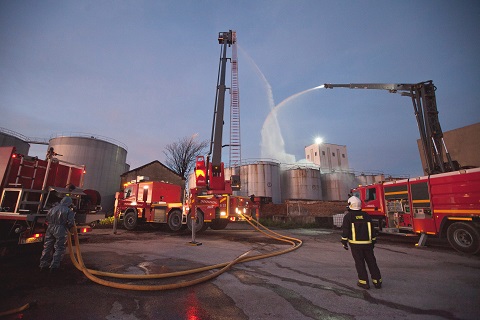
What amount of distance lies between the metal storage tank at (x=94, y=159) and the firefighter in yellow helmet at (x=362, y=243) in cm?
2501

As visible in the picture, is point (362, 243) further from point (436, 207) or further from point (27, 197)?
point (27, 197)

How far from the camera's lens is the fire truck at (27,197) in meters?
5.75

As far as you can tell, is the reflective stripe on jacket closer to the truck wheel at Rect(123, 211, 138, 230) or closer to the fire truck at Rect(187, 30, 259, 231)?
the fire truck at Rect(187, 30, 259, 231)

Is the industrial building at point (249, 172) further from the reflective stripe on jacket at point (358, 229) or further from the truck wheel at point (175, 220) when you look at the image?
the reflective stripe on jacket at point (358, 229)

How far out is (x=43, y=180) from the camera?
7.08 meters

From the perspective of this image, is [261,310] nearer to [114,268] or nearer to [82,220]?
[114,268]

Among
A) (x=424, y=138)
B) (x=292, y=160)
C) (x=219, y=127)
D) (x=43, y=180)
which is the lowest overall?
(x=43, y=180)

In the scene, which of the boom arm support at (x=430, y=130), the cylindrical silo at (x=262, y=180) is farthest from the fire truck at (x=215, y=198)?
the cylindrical silo at (x=262, y=180)

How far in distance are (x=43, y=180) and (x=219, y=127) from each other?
8935mm

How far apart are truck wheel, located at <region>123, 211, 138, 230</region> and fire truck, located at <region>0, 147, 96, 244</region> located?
20.8 feet

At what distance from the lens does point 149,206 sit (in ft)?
43.5

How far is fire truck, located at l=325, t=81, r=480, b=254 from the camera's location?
7750 mm

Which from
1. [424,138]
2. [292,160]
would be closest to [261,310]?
[424,138]

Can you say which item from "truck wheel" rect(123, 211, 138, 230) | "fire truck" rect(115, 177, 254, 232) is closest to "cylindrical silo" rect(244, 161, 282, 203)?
"fire truck" rect(115, 177, 254, 232)
